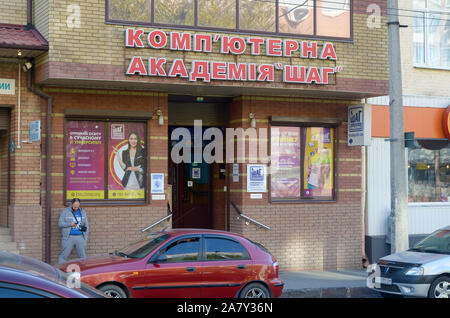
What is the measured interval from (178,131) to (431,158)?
7265 mm

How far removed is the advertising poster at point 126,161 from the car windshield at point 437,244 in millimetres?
6251

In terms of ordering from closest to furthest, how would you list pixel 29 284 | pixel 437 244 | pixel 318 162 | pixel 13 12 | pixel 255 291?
pixel 29 284
pixel 255 291
pixel 437 244
pixel 13 12
pixel 318 162

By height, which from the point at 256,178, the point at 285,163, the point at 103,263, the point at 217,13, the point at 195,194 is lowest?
the point at 103,263

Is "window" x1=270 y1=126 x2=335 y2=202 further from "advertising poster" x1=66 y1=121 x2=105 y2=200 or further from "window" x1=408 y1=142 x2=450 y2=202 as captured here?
"advertising poster" x1=66 y1=121 x2=105 y2=200

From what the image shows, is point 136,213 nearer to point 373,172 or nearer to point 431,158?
point 373,172

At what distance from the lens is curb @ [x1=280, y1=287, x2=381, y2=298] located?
12227 millimetres

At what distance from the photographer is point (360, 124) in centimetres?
1488

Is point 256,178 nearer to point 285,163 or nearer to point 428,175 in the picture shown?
point 285,163

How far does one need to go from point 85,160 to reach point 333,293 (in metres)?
6.19

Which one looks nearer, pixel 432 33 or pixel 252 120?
pixel 252 120

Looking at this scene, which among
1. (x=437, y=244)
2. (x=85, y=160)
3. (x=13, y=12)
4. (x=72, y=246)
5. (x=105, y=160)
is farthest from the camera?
(x=105, y=160)

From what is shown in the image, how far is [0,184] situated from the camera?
44.8 feet

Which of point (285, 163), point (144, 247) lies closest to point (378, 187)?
point (285, 163)

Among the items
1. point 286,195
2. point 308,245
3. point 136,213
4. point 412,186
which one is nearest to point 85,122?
point 136,213
